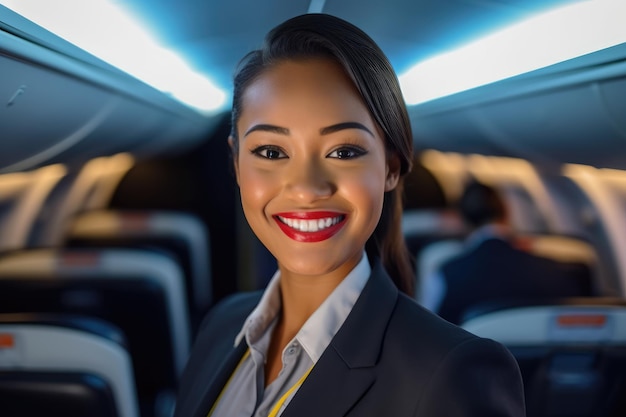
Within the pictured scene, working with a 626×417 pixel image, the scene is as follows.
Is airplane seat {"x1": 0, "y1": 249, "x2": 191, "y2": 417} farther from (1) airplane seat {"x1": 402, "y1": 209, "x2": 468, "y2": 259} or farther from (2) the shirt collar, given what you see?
(2) the shirt collar

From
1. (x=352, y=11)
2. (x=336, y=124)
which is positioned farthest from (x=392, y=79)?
(x=352, y=11)

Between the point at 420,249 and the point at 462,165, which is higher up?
the point at 462,165

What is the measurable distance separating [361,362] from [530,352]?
1.49 metres

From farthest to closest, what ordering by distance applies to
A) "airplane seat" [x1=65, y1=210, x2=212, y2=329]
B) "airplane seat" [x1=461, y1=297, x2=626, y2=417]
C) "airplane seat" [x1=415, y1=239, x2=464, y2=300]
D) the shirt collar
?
"airplane seat" [x1=65, y1=210, x2=212, y2=329], "airplane seat" [x1=415, y1=239, x2=464, y2=300], "airplane seat" [x1=461, y1=297, x2=626, y2=417], the shirt collar

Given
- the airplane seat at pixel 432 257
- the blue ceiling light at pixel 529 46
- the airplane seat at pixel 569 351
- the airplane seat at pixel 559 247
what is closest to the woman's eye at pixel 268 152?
the blue ceiling light at pixel 529 46

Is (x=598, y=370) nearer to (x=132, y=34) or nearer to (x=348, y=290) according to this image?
(x=348, y=290)

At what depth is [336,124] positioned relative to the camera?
1.45m

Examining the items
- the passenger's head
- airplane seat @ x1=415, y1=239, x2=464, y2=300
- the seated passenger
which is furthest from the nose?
the passenger's head

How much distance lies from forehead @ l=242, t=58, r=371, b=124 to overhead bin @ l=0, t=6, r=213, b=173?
1.84ft

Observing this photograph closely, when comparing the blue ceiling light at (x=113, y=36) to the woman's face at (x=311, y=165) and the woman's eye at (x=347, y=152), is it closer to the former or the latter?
the woman's face at (x=311, y=165)

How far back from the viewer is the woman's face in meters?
1.45

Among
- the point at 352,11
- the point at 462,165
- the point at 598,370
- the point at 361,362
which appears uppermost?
the point at 352,11

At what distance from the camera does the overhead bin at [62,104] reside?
5.35 ft

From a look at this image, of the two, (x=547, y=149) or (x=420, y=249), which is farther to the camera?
(x=420, y=249)
